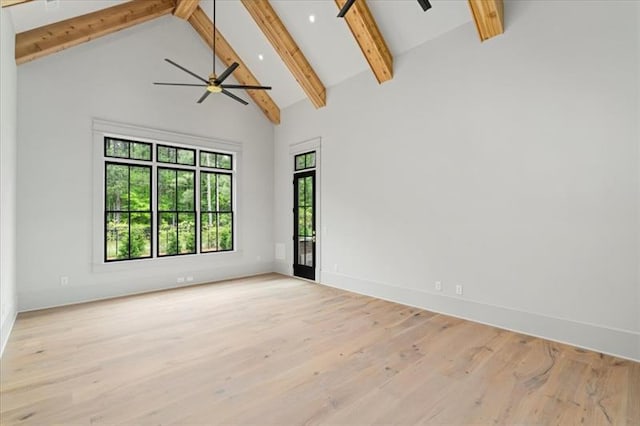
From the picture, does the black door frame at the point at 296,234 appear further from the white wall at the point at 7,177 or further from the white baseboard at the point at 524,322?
the white wall at the point at 7,177

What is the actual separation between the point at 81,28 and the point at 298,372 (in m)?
5.63

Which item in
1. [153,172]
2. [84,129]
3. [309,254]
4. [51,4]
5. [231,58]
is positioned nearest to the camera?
[51,4]

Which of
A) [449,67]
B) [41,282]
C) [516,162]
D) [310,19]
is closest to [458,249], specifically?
[516,162]

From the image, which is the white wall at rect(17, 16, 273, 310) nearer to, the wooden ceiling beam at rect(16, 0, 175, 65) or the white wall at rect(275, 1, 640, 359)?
the wooden ceiling beam at rect(16, 0, 175, 65)

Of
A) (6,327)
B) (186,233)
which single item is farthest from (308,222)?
(6,327)

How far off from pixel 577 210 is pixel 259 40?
18.6 ft

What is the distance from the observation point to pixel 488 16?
3760 millimetres

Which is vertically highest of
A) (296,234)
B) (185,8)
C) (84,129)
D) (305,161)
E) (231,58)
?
(185,8)

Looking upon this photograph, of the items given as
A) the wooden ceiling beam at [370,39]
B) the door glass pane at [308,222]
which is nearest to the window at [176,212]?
the door glass pane at [308,222]

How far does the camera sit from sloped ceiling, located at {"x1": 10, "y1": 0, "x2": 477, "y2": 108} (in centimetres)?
420

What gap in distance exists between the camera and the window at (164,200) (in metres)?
5.46

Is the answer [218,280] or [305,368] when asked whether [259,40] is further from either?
[305,368]

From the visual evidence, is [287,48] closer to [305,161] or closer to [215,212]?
[305,161]

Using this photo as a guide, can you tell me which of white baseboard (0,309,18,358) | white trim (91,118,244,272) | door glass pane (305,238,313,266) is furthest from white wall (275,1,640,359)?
white baseboard (0,309,18,358)
